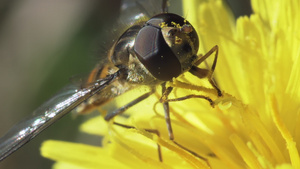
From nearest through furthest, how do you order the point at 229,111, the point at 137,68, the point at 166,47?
the point at 166,47
the point at 137,68
the point at 229,111

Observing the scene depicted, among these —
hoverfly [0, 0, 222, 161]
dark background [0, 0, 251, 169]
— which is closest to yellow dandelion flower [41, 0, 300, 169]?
hoverfly [0, 0, 222, 161]

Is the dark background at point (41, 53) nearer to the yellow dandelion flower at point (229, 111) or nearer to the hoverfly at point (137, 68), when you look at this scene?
the yellow dandelion flower at point (229, 111)

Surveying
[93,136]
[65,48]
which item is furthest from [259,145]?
[65,48]

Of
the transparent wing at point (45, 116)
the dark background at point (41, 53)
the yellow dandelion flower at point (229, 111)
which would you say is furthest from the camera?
the dark background at point (41, 53)

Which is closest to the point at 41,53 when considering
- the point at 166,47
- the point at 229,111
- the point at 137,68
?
the point at 229,111

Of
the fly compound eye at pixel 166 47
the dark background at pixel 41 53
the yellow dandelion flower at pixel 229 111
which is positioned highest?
the dark background at pixel 41 53

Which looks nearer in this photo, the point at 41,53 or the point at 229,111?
the point at 229,111

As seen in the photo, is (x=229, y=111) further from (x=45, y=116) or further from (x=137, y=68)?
(x=45, y=116)

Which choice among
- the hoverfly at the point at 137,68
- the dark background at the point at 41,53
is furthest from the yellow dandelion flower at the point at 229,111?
the dark background at the point at 41,53
